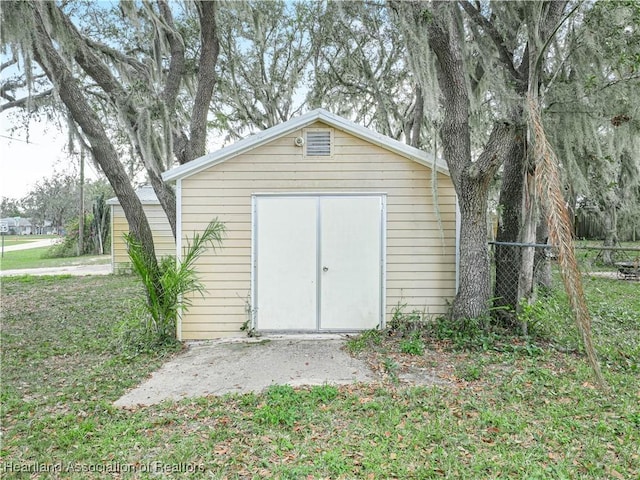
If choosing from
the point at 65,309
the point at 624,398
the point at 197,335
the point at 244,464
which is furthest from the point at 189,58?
the point at 624,398

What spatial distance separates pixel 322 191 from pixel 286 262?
105 cm

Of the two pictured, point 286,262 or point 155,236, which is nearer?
point 286,262

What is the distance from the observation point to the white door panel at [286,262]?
16.8 feet

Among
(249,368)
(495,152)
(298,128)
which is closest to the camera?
(249,368)

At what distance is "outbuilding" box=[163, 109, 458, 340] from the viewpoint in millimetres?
5098

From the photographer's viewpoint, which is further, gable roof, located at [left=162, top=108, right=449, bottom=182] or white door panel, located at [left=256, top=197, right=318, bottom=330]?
white door panel, located at [left=256, top=197, right=318, bottom=330]

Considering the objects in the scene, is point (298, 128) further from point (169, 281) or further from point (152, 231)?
point (152, 231)

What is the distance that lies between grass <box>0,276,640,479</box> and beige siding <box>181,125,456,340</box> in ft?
2.49

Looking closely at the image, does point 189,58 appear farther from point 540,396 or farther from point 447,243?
point 540,396

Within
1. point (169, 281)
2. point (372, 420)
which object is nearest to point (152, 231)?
point (169, 281)

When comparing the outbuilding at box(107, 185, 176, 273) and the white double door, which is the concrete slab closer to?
the white double door

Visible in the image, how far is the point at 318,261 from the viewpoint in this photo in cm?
511

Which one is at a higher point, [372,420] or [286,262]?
[286,262]

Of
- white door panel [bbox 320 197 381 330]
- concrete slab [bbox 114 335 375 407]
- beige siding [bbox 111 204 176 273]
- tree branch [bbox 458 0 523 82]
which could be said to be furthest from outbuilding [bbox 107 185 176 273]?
tree branch [bbox 458 0 523 82]
